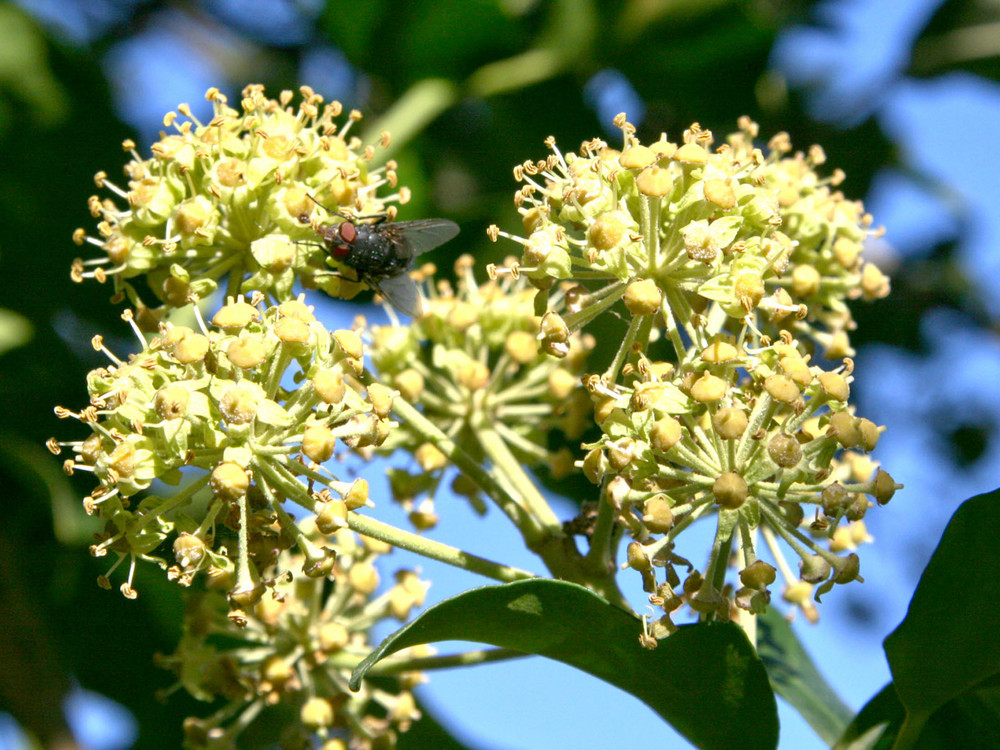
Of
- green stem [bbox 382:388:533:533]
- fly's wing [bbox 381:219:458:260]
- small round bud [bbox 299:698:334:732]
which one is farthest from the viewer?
fly's wing [bbox 381:219:458:260]

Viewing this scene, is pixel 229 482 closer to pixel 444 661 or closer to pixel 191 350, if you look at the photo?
pixel 191 350

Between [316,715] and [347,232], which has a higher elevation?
[347,232]

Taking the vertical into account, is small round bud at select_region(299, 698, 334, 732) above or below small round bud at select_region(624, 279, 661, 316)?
below

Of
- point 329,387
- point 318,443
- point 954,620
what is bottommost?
point 954,620

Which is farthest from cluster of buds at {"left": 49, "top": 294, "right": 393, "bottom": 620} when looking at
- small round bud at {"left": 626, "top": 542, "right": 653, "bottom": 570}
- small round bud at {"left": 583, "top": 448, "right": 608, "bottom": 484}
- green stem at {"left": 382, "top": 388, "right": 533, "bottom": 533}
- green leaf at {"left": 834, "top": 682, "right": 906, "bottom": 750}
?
green leaf at {"left": 834, "top": 682, "right": 906, "bottom": 750}

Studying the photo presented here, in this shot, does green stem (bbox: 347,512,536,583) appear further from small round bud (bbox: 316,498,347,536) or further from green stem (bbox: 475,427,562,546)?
green stem (bbox: 475,427,562,546)

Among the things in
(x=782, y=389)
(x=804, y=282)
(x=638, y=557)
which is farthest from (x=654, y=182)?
(x=638, y=557)

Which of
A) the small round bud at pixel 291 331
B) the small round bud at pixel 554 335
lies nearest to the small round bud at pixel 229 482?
the small round bud at pixel 291 331
